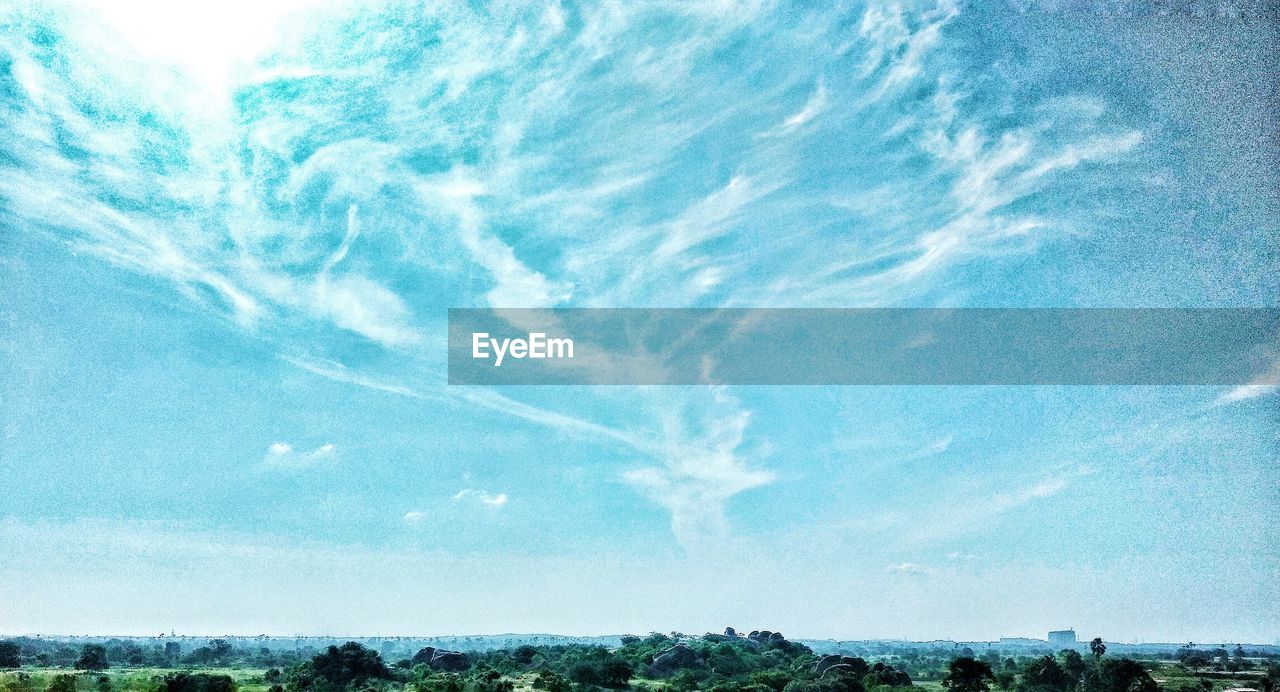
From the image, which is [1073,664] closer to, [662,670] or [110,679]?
[662,670]

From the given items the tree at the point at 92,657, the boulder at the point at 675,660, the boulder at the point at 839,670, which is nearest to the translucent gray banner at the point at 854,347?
the boulder at the point at 839,670

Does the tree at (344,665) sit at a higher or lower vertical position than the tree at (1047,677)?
higher

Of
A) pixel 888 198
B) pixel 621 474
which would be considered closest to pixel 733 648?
pixel 621 474

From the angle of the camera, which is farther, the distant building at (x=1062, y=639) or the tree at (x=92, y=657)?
the tree at (x=92, y=657)

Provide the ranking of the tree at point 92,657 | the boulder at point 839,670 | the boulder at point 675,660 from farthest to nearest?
the tree at point 92,657 < the boulder at point 675,660 < the boulder at point 839,670

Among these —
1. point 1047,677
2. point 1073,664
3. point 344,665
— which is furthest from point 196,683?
point 1073,664

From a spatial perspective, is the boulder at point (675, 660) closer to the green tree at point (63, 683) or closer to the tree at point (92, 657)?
the green tree at point (63, 683)

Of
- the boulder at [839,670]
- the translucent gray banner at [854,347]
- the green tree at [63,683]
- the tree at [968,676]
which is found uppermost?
the translucent gray banner at [854,347]

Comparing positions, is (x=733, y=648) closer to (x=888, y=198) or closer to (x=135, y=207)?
(x=888, y=198)
